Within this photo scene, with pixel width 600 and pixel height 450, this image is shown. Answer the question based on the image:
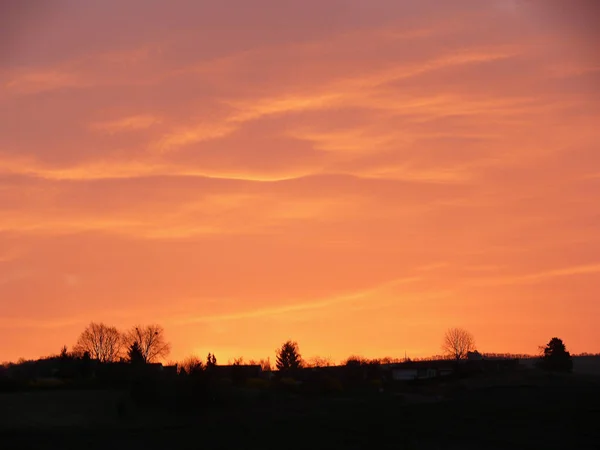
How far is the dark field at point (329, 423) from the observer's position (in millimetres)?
56688

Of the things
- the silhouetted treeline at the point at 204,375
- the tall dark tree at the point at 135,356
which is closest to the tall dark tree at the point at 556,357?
the silhouetted treeline at the point at 204,375

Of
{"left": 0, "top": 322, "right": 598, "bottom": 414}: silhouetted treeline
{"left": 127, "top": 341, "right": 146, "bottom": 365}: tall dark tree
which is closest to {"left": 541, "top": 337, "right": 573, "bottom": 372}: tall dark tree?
{"left": 0, "top": 322, "right": 598, "bottom": 414}: silhouetted treeline

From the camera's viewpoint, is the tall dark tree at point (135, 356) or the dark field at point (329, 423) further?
the tall dark tree at point (135, 356)

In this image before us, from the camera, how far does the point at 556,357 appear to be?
12938 cm

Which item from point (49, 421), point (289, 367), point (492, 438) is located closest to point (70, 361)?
point (49, 421)

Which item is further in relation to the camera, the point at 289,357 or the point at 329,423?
the point at 289,357

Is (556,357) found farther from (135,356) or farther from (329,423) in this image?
(329,423)

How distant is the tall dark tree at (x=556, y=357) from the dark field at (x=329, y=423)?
28.8 m

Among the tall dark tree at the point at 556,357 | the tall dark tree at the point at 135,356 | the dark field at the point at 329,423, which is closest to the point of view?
the dark field at the point at 329,423

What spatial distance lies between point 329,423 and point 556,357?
7140cm

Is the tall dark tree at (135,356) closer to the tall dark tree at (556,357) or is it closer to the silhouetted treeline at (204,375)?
the silhouetted treeline at (204,375)

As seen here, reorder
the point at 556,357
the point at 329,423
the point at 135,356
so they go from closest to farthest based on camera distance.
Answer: the point at 329,423
the point at 135,356
the point at 556,357

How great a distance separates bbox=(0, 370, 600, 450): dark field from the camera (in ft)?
186

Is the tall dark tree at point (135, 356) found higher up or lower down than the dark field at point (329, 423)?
higher up
